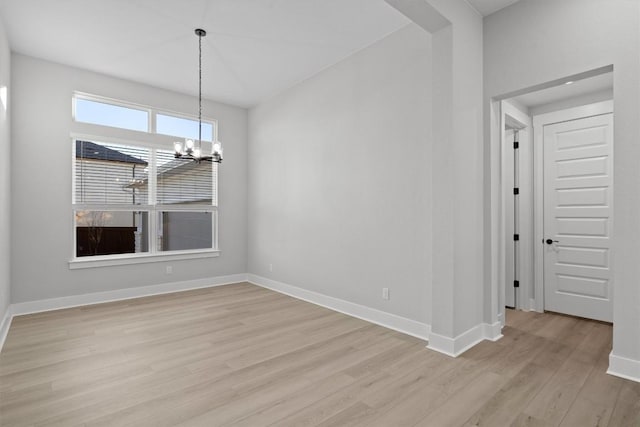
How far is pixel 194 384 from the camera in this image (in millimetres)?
2432

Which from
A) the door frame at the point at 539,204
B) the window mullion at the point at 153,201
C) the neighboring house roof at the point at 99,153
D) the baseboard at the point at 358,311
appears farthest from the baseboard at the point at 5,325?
the door frame at the point at 539,204

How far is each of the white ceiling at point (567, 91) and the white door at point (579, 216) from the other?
0.32 m

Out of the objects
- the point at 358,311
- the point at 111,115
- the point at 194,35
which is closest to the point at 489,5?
the point at 194,35

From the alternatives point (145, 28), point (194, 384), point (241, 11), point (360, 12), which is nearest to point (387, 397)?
point (194, 384)

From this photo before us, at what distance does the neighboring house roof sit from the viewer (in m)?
4.64

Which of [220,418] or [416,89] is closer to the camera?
[220,418]

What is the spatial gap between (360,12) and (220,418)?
11.9 feet

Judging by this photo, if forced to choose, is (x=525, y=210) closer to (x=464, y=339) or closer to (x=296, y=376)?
(x=464, y=339)

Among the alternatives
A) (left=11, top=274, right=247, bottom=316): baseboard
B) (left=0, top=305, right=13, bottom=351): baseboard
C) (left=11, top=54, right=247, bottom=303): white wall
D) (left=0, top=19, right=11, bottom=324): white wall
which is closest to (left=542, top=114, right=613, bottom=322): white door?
(left=11, top=274, right=247, bottom=316): baseboard

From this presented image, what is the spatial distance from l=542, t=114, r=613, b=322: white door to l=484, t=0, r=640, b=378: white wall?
1668 mm

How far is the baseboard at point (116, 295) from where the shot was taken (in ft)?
13.7

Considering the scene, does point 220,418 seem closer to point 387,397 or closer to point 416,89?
point 387,397

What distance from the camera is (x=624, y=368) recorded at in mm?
2441

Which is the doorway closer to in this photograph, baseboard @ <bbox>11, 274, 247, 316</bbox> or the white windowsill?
baseboard @ <bbox>11, 274, 247, 316</bbox>
